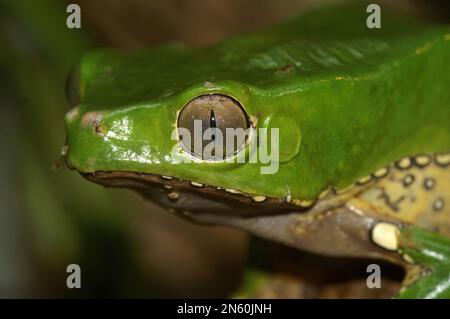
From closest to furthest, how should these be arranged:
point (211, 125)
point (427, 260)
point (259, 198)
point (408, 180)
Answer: point (211, 125)
point (259, 198)
point (427, 260)
point (408, 180)

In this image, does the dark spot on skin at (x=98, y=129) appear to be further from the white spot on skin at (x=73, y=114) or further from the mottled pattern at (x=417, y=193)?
the mottled pattern at (x=417, y=193)

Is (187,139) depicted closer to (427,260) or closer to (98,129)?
(98,129)

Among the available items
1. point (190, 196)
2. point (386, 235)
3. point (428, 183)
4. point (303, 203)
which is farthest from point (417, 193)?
point (190, 196)

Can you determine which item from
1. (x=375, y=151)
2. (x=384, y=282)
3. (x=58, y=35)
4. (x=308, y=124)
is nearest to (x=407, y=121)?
(x=375, y=151)

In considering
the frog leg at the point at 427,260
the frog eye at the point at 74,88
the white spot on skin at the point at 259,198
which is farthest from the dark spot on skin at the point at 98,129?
the frog leg at the point at 427,260

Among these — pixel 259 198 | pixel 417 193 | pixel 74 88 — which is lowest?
pixel 259 198

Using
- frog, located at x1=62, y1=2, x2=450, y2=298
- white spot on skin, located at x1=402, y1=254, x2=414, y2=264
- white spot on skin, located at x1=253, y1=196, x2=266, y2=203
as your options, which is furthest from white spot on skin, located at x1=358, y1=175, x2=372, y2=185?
white spot on skin, located at x1=253, y1=196, x2=266, y2=203
